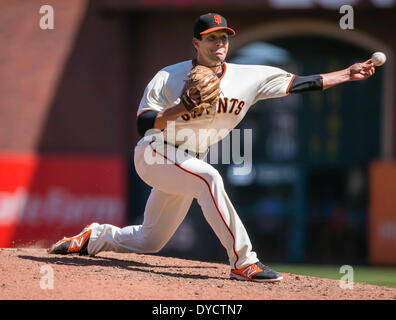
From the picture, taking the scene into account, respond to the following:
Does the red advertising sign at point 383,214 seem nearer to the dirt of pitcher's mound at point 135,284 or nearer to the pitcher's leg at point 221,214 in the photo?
the dirt of pitcher's mound at point 135,284

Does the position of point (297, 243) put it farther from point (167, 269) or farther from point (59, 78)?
point (167, 269)

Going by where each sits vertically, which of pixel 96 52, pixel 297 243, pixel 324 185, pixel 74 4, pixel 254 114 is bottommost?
pixel 297 243

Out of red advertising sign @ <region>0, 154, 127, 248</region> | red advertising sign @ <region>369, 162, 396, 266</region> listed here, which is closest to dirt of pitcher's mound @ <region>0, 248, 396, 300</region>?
red advertising sign @ <region>0, 154, 127, 248</region>

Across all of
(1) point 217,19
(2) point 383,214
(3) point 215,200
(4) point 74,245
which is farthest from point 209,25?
(2) point 383,214

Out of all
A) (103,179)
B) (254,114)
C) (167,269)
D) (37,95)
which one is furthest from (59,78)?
(167,269)

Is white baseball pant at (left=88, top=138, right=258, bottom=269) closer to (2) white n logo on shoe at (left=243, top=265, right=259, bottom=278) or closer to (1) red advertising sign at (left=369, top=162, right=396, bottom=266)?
(2) white n logo on shoe at (left=243, top=265, right=259, bottom=278)

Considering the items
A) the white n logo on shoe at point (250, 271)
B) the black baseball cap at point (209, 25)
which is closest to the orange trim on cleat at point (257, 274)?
the white n logo on shoe at point (250, 271)
